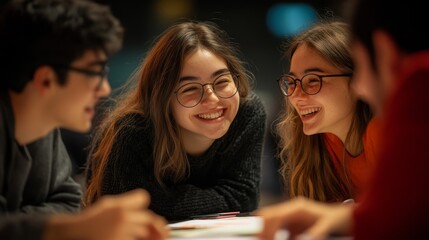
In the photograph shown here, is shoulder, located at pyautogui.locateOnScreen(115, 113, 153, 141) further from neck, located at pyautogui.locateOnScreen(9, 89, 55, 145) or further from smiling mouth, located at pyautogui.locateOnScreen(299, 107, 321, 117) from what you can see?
neck, located at pyautogui.locateOnScreen(9, 89, 55, 145)

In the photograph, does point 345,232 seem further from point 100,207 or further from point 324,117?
point 324,117

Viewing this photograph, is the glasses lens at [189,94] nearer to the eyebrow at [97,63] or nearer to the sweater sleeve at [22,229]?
the eyebrow at [97,63]

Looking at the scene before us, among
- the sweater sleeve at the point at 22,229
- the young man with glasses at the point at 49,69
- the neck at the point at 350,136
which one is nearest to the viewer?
the sweater sleeve at the point at 22,229

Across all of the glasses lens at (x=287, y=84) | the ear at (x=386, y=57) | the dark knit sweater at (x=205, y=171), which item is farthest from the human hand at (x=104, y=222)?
the glasses lens at (x=287, y=84)

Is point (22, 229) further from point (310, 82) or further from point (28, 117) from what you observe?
point (310, 82)

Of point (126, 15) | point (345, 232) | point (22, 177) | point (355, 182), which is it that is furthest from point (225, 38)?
point (126, 15)

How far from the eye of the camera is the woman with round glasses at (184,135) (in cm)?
246

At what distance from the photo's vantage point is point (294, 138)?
2.64m

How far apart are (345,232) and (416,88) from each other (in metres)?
0.32

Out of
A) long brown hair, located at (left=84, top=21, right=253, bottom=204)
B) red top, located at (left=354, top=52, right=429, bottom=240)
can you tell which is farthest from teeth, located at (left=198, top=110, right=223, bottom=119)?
red top, located at (left=354, top=52, right=429, bottom=240)

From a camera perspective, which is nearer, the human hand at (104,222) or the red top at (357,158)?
the human hand at (104,222)

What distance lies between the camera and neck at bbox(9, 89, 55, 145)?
4.89 feet

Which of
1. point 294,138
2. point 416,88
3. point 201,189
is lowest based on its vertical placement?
point 201,189

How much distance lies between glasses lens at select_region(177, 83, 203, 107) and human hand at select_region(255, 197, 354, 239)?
1.20 metres
